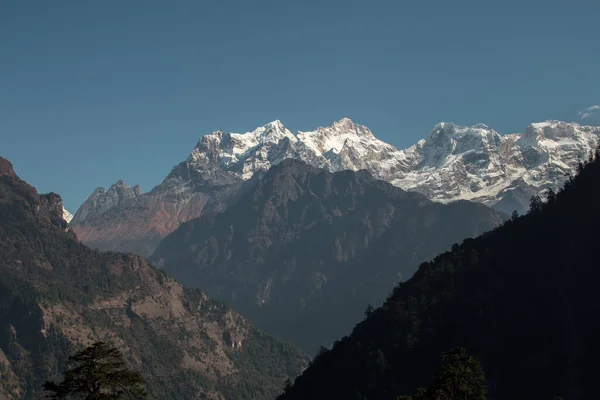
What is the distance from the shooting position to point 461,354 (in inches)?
4875

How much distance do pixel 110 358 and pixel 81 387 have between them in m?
5.51

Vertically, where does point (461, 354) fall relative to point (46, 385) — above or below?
above

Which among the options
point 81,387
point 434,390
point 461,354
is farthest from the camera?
point 461,354

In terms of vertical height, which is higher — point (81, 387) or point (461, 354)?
point (461, 354)

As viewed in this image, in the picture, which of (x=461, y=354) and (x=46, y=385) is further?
(x=461, y=354)

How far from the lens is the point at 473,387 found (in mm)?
114500

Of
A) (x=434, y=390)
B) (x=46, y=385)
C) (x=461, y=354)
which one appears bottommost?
(x=46, y=385)

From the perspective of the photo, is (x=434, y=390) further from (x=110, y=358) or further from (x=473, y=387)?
(x=110, y=358)

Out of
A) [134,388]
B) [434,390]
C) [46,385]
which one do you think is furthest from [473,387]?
[46,385]

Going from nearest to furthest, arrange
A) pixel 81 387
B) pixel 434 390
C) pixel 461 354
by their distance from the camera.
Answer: pixel 81 387 → pixel 434 390 → pixel 461 354

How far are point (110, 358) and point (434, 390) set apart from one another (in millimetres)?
41566

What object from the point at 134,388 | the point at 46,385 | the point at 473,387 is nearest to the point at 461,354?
the point at 473,387

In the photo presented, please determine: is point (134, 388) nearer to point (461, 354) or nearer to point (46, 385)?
point (46, 385)

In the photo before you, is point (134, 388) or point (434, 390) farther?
point (434, 390)
